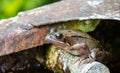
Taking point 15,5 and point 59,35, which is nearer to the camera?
point 59,35

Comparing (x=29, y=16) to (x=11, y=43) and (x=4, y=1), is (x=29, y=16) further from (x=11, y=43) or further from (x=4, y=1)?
(x=4, y=1)

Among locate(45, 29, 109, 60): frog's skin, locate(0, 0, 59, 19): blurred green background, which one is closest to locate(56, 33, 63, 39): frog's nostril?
locate(45, 29, 109, 60): frog's skin

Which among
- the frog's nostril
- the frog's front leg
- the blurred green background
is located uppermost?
the frog's nostril

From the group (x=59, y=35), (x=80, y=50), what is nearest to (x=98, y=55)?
(x=80, y=50)

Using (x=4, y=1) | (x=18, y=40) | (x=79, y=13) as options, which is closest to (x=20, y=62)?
(x=18, y=40)

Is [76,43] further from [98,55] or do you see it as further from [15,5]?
[15,5]

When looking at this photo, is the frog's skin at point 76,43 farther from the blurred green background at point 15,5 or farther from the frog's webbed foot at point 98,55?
the blurred green background at point 15,5

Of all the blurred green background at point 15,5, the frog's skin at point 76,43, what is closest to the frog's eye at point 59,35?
the frog's skin at point 76,43

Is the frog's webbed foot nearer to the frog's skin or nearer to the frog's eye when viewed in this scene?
the frog's skin
